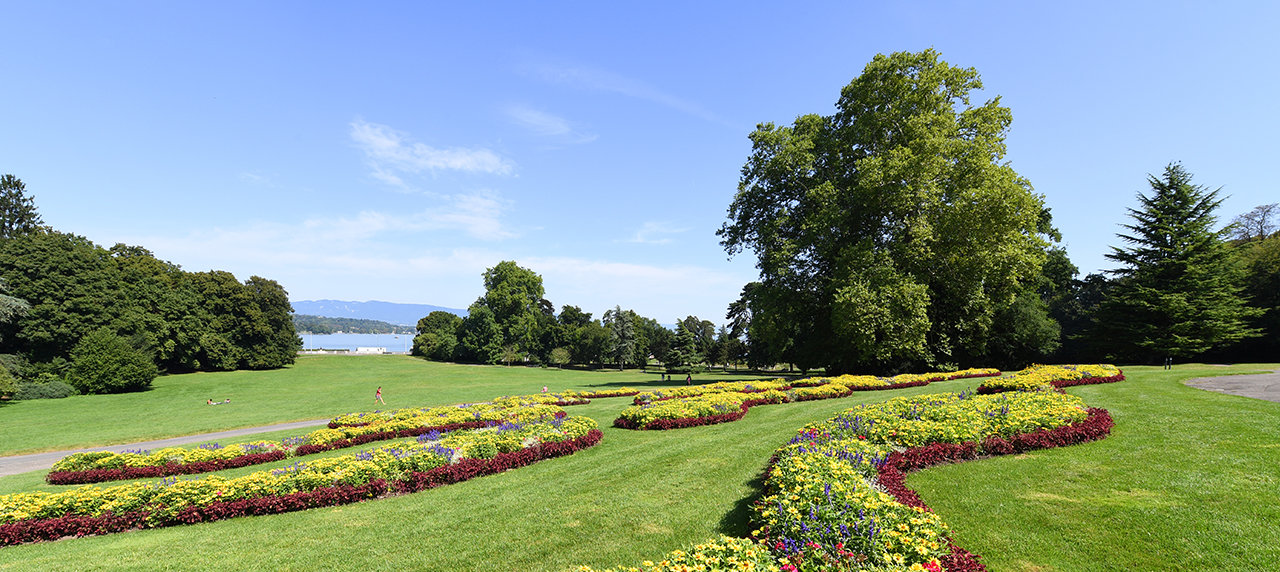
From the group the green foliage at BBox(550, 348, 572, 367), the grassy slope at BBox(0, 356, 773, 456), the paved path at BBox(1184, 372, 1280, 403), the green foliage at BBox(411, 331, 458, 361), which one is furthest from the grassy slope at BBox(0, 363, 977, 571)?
the green foliage at BBox(411, 331, 458, 361)

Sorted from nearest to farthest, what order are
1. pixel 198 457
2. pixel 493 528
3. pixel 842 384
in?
pixel 493 528, pixel 198 457, pixel 842 384

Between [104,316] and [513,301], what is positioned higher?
[513,301]

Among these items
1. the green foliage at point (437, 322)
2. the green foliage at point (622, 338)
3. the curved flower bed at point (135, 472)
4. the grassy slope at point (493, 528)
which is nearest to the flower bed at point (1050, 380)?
the grassy slope at point (493, 528)

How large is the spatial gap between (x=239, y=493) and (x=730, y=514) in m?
8.74

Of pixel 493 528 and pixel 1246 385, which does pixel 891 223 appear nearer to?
pixel 1246 385

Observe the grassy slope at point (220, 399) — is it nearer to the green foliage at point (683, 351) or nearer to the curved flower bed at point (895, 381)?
the curved flower bed at point (895, 381)

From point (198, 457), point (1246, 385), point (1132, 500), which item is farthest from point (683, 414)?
point (1246, 385)

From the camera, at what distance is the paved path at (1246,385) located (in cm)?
1176

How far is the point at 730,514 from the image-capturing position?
6.57 meters

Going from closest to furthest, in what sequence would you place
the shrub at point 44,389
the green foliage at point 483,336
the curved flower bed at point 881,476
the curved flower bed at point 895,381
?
the curved flower bed at point 881,476 < the curved flower bed at point 895,381 < the shrub at point 44,389 < the green foliage at point 483,336

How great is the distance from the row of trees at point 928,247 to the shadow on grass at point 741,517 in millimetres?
17478

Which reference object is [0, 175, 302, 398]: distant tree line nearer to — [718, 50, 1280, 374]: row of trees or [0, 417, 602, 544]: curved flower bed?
[0, 417, 602, 544]: curved flower bed

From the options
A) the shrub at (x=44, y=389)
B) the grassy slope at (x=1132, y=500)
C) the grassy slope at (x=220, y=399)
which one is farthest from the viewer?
the shrub at (x=44, y=389)

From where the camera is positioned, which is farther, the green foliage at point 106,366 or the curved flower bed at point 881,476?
the green foliage at point 106,366
